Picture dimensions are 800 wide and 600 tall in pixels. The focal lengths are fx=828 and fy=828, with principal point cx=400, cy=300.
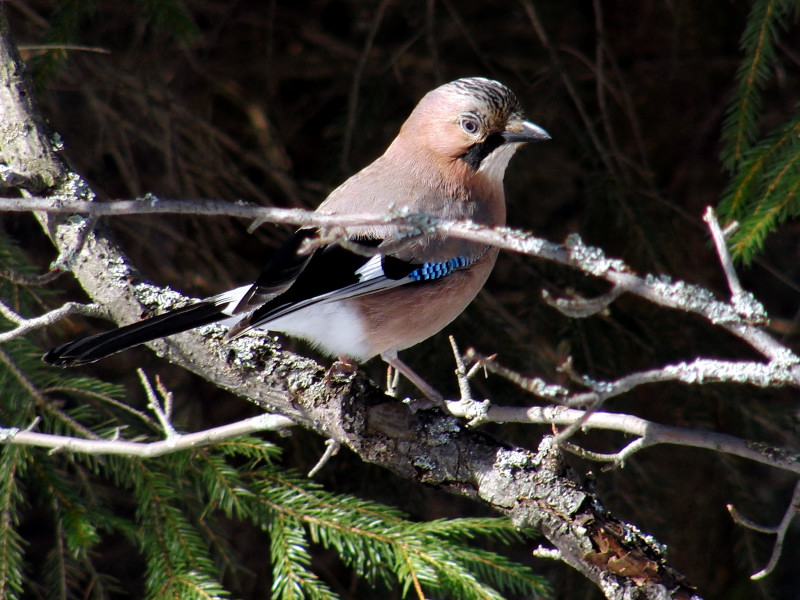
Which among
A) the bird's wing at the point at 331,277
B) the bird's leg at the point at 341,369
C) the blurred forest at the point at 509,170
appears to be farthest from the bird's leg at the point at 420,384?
the blurred forest at the point at 509,170

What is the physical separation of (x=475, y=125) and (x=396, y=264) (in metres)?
0.60

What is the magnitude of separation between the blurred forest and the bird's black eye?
1.79ft

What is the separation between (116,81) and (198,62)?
1.63ft

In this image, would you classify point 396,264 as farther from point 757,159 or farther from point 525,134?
point 757,159

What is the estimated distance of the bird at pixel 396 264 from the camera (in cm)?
212

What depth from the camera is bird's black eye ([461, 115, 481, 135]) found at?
8.72ft

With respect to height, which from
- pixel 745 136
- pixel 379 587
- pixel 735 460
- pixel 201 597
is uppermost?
pixel 745 136

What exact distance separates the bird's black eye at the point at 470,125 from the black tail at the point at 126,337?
3.52 feet

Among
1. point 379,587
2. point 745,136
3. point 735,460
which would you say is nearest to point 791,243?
point 735,460

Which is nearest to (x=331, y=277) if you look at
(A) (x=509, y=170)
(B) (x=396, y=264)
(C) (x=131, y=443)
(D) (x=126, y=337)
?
(B) (x=396, y=264)

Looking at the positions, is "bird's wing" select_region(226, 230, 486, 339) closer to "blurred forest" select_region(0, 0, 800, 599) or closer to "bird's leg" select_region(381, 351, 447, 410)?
"bird's leg" select_region(381, 351, 447, 410)

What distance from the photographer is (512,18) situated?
3.75 meters

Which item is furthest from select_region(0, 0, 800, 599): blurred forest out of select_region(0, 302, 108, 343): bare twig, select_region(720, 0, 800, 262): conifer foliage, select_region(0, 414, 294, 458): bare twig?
select_region(0, 302, 108, 343): bare twig

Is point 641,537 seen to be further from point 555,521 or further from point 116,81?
point 116,81
